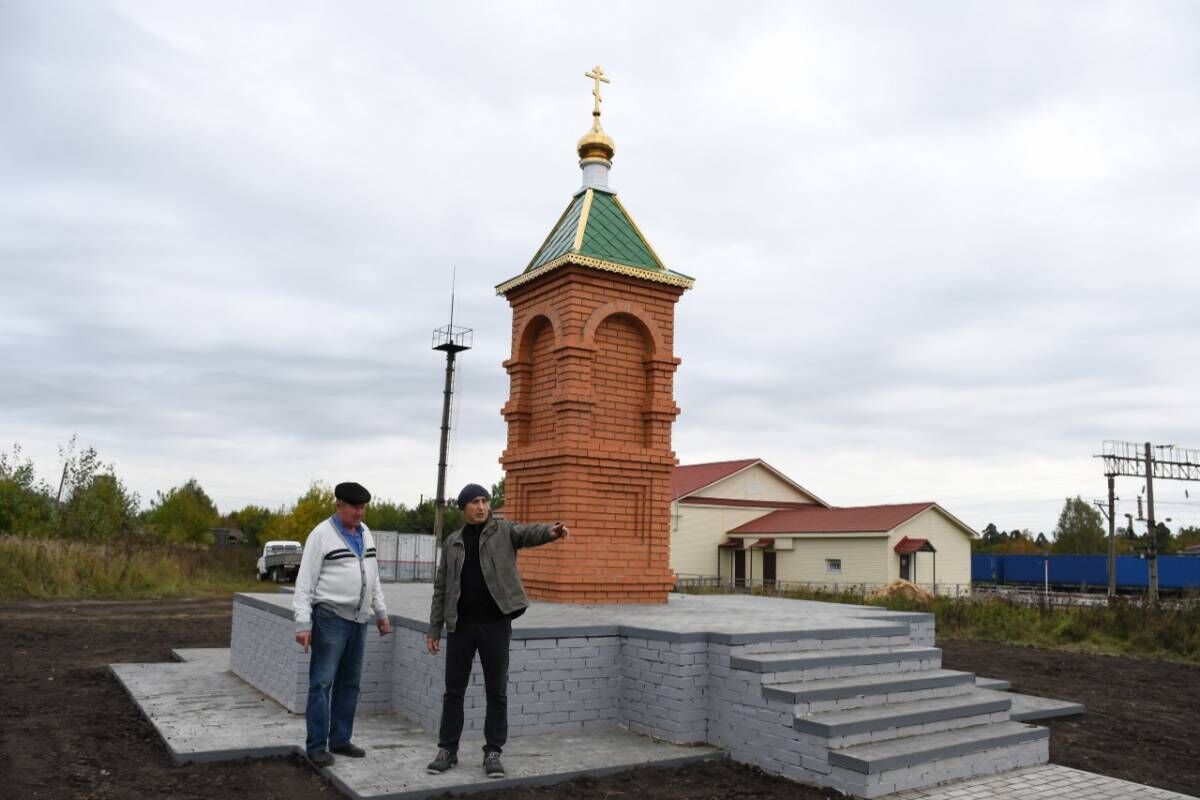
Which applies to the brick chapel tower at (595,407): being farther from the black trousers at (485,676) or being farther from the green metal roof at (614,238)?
the black trousers at (485,676)

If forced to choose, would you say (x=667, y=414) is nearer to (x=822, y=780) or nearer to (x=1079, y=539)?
(x=822, y=780)

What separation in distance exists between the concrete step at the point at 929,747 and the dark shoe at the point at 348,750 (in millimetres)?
2966

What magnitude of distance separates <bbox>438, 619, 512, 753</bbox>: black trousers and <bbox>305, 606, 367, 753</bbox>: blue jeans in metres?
0.68

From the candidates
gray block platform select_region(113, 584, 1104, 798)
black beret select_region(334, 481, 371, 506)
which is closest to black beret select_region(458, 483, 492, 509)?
black beret select_region(334, 481, 371, 506)

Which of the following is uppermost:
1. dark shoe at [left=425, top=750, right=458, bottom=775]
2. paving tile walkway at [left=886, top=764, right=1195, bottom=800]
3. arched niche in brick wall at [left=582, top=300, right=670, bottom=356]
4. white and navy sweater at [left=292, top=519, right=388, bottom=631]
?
arched niche in brick wall at [left=582, top=300, right=670, bottom=356]

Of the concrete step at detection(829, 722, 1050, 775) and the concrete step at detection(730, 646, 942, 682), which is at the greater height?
the concrete step at detection(730, 646, 942, 682)

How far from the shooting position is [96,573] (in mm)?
20594

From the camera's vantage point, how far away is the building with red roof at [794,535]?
93.9 ft

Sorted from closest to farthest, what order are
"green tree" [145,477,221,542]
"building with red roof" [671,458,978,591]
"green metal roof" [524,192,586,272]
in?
"green metal roof" [524,192,586,272] < "building with red roof" [671,458,978,591] < "green tree" [145,477,221,542]

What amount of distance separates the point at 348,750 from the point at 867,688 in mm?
3511

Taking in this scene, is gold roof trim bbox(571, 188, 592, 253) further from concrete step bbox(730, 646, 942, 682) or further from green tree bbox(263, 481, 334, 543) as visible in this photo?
green tree bbox(263, 481, 334, 543)

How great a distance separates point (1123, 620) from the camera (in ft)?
50.3

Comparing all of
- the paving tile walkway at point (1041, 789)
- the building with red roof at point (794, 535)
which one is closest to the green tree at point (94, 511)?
the building with red roof at point (794, 535)

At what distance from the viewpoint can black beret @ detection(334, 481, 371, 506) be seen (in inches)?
225
